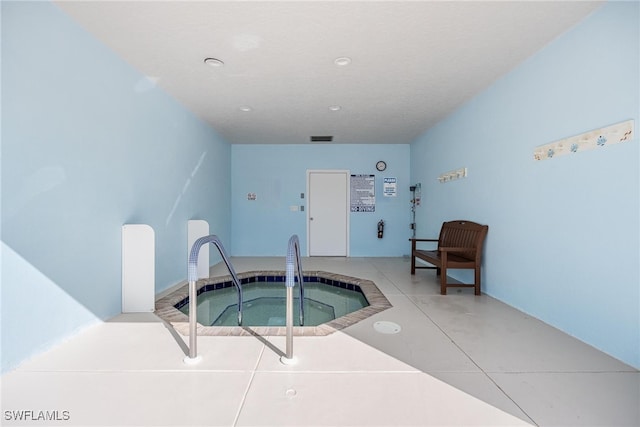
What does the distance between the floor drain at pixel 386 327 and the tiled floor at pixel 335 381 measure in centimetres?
6

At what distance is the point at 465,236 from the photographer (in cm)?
390

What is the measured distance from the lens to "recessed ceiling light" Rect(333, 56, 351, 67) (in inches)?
112

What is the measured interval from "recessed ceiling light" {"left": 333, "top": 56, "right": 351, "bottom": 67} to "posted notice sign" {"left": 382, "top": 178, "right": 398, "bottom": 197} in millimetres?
3805

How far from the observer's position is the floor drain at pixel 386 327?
95.2 inches

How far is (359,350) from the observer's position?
2.08m

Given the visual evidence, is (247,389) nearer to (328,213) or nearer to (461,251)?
(461,251)

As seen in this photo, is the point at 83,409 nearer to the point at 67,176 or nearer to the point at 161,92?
the point at 67,176

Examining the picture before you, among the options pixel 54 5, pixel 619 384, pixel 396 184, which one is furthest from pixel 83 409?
pixel 396 184

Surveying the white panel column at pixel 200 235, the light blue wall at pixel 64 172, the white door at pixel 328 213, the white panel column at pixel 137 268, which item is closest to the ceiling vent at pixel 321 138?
the white door at pixel 328 213

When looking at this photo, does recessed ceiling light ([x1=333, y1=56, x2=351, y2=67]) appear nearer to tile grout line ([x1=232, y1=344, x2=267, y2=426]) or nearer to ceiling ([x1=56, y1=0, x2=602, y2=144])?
ceiling ([x1=56, y1=0, x2=602, y2=144])

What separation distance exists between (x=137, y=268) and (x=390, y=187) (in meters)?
5.04

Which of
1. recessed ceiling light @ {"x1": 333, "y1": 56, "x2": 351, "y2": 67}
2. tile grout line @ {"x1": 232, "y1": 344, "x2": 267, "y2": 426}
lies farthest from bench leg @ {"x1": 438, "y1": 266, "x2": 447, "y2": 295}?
recessed ceiling light @ {"x1": 333, "y1": 56, "x2": 351, "y2": 67}

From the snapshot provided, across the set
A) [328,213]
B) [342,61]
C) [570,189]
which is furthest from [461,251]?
[328,213]

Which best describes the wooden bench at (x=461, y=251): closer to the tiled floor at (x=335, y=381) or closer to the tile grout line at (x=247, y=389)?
the tiled floor at (x=335, y=381)
